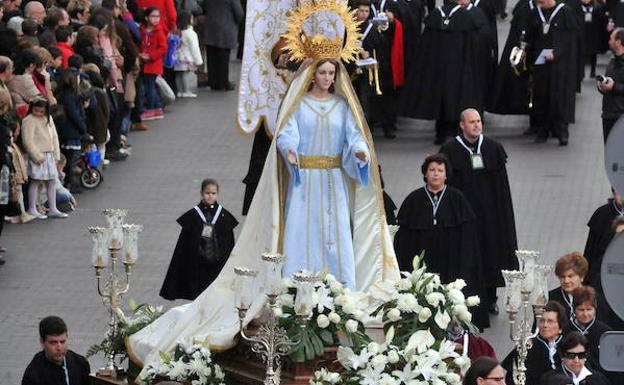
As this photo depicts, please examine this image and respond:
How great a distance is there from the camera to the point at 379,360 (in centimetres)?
1257

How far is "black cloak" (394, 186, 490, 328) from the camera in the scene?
1667 cm

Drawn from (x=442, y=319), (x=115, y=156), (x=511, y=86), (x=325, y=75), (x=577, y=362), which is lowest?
(x=115, y=156)

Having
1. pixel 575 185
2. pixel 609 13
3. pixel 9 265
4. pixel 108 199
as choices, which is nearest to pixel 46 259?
pixel 9 265

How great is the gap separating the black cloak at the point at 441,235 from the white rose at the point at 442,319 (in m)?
3.44

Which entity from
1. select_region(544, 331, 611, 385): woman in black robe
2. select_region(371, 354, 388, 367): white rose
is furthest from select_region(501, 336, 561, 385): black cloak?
select_region(371, 354, 388, 367): white rose

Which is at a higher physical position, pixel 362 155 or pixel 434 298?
pixel 362 155

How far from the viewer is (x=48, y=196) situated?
21.0m

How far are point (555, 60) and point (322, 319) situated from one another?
1131cm

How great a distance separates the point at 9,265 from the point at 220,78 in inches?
334

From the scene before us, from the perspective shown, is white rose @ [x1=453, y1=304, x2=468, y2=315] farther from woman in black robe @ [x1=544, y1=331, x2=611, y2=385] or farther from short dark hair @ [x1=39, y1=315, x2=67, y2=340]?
short dark hair @ [x1=39, y1=315, x2=67, y2=340]

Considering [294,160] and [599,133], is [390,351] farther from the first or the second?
[599,133]

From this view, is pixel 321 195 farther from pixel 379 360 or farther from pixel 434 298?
pixel 379 360

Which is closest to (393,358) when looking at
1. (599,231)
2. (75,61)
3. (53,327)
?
(53,327)

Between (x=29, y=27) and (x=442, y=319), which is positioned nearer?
(x=442, y=319)
